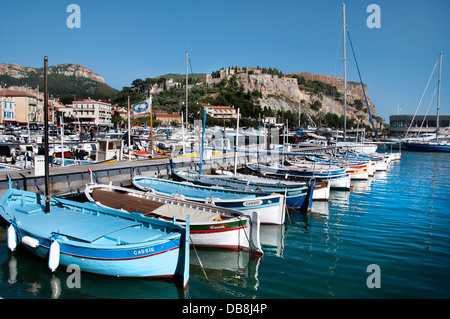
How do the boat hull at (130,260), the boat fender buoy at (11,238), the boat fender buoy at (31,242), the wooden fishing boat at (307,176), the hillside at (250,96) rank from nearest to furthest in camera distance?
1. the boat hull at (130,260)
2. the boat fender buoy at (31,242)
3. the boat fender buoy at (11,238)
4. the wooden fishing boat at (307,176)
5. the hillside at (250,96)

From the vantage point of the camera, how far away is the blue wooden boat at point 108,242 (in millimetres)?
9023

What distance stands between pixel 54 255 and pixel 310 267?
862 centimetres

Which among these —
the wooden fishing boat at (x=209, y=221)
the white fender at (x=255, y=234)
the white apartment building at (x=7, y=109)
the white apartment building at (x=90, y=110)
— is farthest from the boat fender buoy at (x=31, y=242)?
the white apartment building at (x=90, y=110)

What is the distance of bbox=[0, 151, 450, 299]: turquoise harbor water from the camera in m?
9.10

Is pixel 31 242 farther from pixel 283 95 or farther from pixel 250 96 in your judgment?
pixel 283 95

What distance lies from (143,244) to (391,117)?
13696 cm

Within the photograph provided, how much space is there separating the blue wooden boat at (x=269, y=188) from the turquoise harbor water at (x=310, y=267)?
3.09ft

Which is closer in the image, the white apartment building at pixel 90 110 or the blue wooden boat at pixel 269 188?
the blue wooden boat at pixel 269 188

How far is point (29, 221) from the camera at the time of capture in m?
11.3

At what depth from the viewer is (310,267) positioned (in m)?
11.0

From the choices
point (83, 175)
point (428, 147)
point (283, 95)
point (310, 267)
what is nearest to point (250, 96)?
point (283, 95)

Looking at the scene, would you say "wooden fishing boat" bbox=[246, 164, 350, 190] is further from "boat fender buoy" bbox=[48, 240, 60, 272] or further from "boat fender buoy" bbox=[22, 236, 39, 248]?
"boat fender buoy" bbox=[22, 236, 39, 248]

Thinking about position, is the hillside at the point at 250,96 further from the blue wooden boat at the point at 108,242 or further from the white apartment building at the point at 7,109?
the blue wooden boat at the point at 108,242
